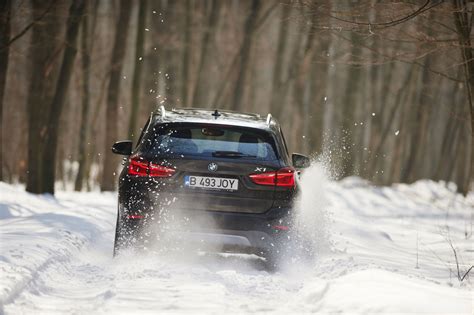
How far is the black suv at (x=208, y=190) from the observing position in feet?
28.3

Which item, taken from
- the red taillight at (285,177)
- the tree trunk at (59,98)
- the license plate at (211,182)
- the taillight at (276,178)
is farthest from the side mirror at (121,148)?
the tree trunk at (59,98)

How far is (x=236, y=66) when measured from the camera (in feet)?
111

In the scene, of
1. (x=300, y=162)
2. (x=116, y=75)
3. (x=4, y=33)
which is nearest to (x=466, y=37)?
(x=300, y=162)

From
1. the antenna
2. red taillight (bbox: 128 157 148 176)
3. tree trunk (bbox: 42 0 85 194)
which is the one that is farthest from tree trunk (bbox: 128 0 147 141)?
red taillight (bbox: 128 157 148 176)

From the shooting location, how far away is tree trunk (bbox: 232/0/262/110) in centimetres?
2853

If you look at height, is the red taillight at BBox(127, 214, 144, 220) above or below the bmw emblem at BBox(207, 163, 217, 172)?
below

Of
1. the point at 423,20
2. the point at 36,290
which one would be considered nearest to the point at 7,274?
the point at 36,290

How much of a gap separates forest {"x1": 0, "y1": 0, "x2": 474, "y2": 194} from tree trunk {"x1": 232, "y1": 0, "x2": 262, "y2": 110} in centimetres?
3

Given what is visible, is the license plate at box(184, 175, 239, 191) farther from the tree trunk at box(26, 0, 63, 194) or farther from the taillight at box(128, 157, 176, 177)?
the tree trunk at box(26, 0, 63, 194)

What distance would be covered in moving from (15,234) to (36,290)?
3.50 meters

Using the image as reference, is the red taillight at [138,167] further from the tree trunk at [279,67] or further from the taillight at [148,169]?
the tree trunk at [279,67]

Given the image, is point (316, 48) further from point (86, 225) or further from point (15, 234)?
point (15, 234)

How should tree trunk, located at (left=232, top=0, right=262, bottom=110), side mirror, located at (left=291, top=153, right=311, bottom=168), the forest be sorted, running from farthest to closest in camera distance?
1. tree trunk, located at (left=232, top=0, right=262, bottom=110)
2. the forest
3. side mirror, located at (left=291, top=153, right=311, bottom=168)

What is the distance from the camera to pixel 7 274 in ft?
24.6
